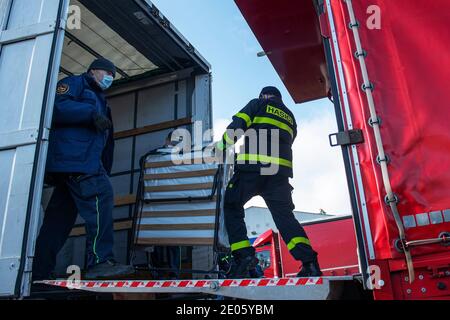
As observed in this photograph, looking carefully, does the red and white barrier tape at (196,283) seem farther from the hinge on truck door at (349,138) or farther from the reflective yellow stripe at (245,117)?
the reflective yellow stripe at (245,117)

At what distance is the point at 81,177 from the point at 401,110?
243cm

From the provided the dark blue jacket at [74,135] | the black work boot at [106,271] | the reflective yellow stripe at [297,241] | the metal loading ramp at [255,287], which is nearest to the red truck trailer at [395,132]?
the metal loading ramp at [255,287]

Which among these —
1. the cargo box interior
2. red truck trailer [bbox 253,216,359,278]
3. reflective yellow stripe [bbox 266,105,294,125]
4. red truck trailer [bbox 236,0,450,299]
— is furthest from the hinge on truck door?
red truck trailer [bbox 253,216,359,278]

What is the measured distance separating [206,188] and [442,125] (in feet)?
9.67

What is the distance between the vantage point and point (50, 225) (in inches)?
145

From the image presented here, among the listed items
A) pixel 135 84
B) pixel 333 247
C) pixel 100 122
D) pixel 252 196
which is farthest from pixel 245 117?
pixel 333 247

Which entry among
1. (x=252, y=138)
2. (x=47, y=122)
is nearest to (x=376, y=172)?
(x=252, y=138)

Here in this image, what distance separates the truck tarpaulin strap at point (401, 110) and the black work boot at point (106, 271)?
184 centimetres

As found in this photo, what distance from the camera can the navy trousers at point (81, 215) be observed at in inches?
128

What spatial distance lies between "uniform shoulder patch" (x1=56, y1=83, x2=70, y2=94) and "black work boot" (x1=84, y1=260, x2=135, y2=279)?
1503 mm

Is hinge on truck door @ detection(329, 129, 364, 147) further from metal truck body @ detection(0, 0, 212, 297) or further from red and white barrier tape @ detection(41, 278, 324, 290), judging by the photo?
metal truck body @ detection(0, 0, 212, 297)

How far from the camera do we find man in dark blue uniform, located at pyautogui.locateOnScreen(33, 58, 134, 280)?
3248 millimetres

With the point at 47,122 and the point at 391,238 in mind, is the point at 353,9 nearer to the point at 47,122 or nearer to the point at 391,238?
the point at 391,238

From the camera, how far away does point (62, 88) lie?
3.58m
